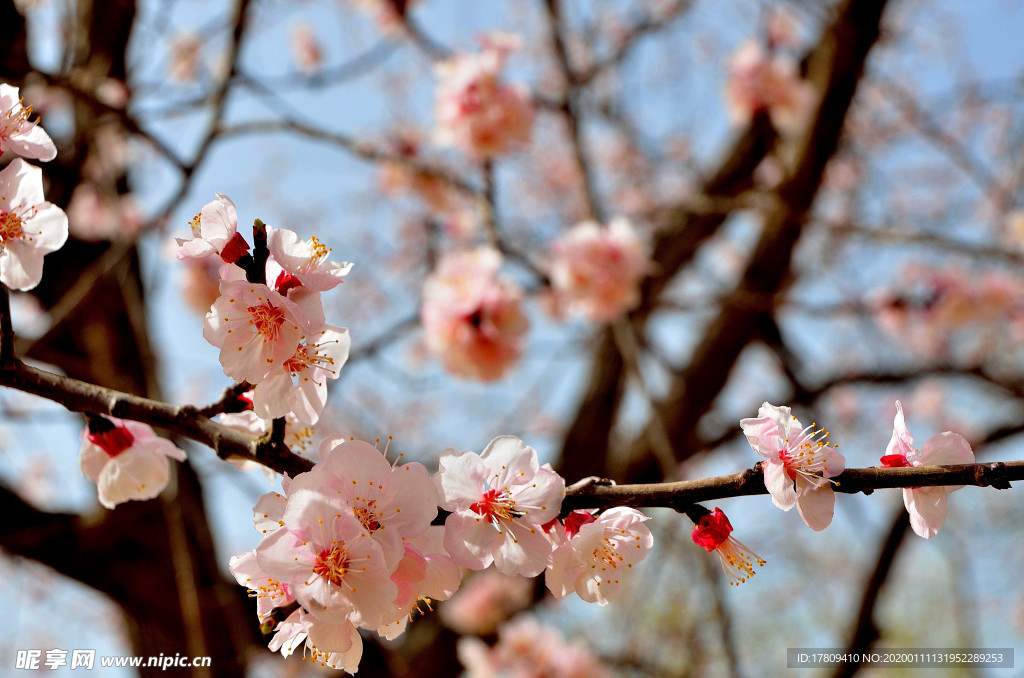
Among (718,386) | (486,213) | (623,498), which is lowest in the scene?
(718,386)

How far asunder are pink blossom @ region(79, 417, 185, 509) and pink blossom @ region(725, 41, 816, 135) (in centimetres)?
281

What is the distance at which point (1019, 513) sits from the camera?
509 centimetres

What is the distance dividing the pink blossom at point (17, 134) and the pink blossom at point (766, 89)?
282 cm

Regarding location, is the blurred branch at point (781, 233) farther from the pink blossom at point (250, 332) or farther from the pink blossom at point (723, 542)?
the pink blossom at point (250, 332)

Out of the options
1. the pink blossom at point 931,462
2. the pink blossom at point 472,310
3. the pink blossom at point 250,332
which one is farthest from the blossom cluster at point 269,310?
the pink blossom at point 472,310

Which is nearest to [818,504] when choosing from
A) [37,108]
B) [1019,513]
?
[37,108]

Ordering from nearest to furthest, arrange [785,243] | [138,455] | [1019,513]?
[138,455] < [785,243] < [1019,513]

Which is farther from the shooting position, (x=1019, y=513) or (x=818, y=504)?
(x=1019, y=513)

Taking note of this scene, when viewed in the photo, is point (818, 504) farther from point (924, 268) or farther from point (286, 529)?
point (924, 268)

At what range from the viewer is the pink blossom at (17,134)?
26.5 inches

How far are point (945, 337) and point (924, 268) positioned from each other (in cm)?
63

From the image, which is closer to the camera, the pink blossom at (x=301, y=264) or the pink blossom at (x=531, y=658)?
the pink blossom at (x=301, y=264)

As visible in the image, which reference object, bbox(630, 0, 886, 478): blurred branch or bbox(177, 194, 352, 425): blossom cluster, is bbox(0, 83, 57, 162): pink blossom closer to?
bbox(177, 194, 352, 425): blossom cluster

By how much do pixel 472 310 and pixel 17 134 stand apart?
1345mm
